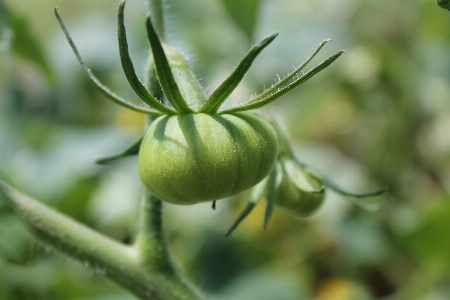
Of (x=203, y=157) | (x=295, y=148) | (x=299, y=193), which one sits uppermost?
(x=203, y=157)

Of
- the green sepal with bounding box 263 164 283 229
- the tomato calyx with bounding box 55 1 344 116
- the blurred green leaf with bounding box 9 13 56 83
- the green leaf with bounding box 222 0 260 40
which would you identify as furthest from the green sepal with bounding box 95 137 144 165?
the blurred green leaf with bounding box 9 13 56 83

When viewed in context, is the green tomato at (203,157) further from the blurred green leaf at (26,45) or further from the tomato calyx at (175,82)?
the blurred green leaf at (26,45)

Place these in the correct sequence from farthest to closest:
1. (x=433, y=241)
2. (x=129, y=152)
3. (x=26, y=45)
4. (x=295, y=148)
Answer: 1. (x=295, y=148)
2. (x=433, y=241)
3. (x=26, y=45)
4. (x=129, y=152)

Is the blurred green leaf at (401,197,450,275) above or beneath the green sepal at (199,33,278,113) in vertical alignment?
beneath

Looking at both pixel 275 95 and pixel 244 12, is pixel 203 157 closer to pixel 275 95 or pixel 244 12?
pixel 275 95

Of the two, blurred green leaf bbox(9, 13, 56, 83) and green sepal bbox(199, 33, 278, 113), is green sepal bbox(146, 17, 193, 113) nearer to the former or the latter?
green sepal bbox(199, 33, 278, 113)

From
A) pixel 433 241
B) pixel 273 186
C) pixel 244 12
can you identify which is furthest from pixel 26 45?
pixel 433 241
